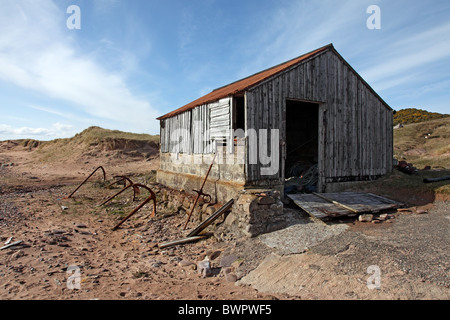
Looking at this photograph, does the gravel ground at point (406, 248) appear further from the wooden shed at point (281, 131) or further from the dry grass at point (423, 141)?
the dry grass at point (423, 141)

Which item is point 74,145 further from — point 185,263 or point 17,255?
point 185,263

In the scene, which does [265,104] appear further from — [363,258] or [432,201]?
[432,201]

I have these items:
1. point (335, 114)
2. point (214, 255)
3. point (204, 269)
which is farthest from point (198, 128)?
point (204, 269)

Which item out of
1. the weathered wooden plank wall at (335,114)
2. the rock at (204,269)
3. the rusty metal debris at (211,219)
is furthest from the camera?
the weathered wooden plank wall at (335,114)

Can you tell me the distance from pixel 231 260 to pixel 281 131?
162 inches

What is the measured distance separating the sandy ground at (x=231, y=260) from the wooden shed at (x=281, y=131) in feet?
6.39

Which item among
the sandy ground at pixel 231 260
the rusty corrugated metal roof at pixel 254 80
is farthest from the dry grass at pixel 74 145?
the sandy ground at pixel 231 260

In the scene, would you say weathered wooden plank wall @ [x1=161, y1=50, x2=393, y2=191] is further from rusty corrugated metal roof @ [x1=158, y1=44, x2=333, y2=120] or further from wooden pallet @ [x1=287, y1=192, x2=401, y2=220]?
wooden pallet @ [x1=287, y1=192, x2=401, y2=220]

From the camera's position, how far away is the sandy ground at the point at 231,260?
4445 millimetres

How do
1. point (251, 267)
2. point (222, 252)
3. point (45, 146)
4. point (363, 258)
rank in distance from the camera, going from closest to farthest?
1. point (363, 258)
2. point (251, 267)
3. point (222, 252)
4. point (45, 146)

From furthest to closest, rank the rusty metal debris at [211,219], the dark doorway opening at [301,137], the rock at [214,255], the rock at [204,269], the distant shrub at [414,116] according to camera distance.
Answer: the distant shrub at [414,116], the dark doorway opening at [301,137], the rusty metal debris at [211,219], the rock at [214,255], the rock at [204,269]

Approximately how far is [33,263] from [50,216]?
437cm
